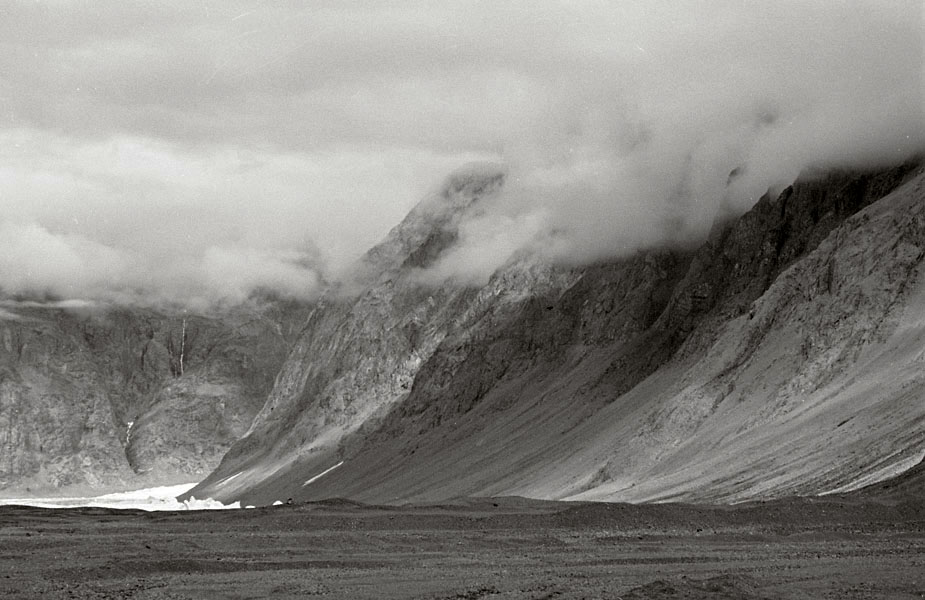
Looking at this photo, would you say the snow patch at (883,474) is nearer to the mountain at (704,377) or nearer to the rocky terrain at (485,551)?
the mountain at (704,377)

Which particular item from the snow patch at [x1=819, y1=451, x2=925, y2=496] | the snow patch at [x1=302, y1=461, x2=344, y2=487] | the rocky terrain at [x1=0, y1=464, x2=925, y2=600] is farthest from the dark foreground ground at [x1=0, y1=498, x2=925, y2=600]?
the snow patch at [x1=302, y1=461, x2=344, y2=487]

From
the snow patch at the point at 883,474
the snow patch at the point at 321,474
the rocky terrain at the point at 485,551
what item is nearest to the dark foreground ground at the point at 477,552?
the rocky terrain at the point at 485,551

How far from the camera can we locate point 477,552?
61156 millimetres

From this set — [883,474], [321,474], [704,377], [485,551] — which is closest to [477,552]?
[485,551]

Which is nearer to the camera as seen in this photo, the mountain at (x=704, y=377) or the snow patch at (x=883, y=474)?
the snow patch at (x=883, y=474)

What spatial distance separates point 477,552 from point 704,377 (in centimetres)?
7705

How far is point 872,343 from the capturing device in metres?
116

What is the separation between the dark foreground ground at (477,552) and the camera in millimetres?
45688

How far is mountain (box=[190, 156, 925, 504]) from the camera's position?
102312 mm

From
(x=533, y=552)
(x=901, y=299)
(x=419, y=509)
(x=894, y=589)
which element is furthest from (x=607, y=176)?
(x=894, y=589)

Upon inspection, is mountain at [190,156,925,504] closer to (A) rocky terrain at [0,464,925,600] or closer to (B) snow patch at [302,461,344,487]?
(B) snow patch at [302,461,344,487]

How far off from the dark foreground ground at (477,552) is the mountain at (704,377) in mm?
20206

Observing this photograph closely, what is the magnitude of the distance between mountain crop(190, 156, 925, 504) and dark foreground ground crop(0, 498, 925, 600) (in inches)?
796

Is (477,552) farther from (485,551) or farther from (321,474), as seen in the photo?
(321,474)
